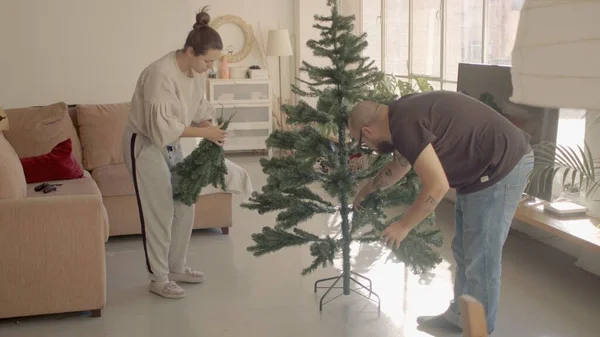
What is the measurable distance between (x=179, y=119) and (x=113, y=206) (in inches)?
58.7

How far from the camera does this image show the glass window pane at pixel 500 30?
498 centimetres

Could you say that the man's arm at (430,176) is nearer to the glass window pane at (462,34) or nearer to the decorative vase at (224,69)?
the glass window pane at (462,34)

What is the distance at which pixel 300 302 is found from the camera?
3.73m

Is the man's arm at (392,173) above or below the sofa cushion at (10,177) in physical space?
above

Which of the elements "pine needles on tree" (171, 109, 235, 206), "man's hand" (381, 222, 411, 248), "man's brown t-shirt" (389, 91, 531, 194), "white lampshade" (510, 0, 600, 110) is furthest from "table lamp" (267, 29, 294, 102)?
"white lampshade" (510, 0, 600, 110)

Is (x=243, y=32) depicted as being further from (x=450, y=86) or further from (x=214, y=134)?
(x=214, y=134)

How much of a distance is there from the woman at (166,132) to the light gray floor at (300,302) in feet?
0.91

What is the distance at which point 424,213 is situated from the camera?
2.72m

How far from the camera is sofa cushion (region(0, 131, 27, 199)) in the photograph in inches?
141

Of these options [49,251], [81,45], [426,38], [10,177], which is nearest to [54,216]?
[49,251]

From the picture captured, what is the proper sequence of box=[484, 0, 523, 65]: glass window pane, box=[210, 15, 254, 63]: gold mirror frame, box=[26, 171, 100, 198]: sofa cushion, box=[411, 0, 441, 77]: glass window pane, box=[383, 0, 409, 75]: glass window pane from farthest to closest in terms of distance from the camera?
box=[210, 15, 254, 63]: gold mirror frame
box=[383, 0, 409, 75]: glass window pane
box=[411, 0, 441, 77]: glass window pane
box=[484, 0, 523, 65]: glass window pane
box=[26, 171, 100, 198]: sofa cushion

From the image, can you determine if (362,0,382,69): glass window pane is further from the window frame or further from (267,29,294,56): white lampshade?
(267,29,294,56): white lampshade

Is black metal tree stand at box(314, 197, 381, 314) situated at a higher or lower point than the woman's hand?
lower

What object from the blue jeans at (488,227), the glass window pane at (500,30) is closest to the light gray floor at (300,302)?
the blue jeans at (488,227)
